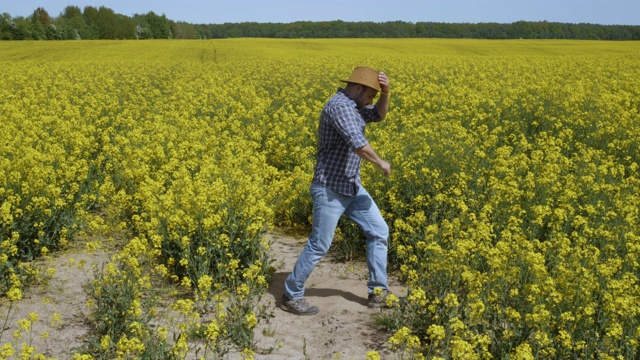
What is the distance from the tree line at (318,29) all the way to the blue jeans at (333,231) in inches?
2791

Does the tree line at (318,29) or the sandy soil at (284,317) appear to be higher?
the sandy soil at (284,317)

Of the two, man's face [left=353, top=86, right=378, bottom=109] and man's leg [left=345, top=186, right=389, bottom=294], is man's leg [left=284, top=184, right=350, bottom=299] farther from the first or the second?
man's face [left=353, top=86, right=378, bottom=109]

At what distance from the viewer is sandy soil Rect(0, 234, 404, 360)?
489cm

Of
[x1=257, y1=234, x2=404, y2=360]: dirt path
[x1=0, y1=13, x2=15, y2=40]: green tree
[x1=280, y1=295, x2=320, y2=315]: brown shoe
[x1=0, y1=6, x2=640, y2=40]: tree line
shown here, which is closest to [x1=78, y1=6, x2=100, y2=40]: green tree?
[x1=0, y1=6, x2=640, y2=40]: tree line

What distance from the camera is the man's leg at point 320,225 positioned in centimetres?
530

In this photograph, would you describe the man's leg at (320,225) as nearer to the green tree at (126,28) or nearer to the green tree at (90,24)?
the green tree at (90,24)

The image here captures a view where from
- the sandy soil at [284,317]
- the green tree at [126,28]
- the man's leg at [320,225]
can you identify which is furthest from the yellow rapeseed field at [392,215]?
the green tree at [126,28]

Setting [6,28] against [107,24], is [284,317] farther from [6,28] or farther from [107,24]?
[107,24]

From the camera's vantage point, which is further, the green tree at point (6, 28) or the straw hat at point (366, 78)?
the green tree at point (6, 28)

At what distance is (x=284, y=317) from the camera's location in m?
5.53

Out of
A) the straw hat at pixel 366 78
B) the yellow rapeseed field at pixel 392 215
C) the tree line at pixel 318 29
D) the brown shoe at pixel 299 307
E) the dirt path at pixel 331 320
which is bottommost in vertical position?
the tree line at pixel 318 29

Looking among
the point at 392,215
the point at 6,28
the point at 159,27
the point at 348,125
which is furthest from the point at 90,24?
the point at 348,125

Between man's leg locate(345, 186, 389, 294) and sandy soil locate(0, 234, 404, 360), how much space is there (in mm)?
343

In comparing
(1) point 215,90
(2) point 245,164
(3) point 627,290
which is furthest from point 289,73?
(3) point 627,290
